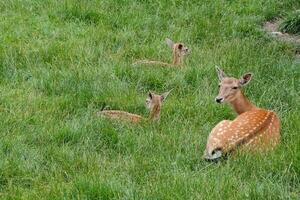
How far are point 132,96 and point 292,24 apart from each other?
408 cm

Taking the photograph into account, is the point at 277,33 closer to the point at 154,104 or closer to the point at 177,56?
the point at 177,56

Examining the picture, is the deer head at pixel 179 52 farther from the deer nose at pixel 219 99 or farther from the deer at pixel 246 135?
the deer at pixel 246 135

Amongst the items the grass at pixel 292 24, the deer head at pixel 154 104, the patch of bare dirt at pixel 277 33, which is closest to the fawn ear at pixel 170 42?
the patch of bare dirt at pixel 277 33

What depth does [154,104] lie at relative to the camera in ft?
25.7

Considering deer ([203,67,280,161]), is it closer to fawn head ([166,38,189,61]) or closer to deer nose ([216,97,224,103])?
deer nose ([216,97,224,103])

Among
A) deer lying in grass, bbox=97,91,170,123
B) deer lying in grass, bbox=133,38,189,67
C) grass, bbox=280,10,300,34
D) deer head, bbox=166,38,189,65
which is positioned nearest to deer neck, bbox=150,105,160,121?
deer lying in grass, bbox=97,91,170,123

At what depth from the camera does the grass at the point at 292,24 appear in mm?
11641

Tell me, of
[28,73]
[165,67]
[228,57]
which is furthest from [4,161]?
[228,57]

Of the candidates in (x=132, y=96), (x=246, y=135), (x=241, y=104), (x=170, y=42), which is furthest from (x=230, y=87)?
(x=170, y=42)

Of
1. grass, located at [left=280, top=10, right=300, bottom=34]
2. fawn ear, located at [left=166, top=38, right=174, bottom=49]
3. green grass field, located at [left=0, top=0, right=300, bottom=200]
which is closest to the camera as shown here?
green grass field, located at [left=0, top=0, right=300, bottom=200]

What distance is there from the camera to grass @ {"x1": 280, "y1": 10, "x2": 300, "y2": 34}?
1164 centimetres

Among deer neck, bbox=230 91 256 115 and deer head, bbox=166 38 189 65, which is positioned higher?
deer neck, bbox=230 91 256 115

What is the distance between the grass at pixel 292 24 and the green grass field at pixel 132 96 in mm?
449

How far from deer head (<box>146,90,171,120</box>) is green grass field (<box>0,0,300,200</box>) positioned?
0.12 m
